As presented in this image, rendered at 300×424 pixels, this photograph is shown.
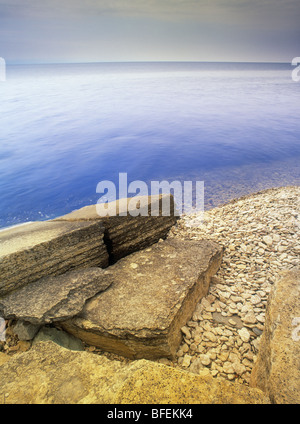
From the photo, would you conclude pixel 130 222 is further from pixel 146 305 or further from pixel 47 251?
pixel 146 305

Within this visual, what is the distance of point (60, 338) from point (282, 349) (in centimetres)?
237

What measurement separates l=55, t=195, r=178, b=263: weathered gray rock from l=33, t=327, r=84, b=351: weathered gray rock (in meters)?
1.52

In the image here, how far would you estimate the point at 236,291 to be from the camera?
376cm

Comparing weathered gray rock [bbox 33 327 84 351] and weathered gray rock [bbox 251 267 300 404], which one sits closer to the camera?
weathered gray rock [bbox 251 267 300 404]

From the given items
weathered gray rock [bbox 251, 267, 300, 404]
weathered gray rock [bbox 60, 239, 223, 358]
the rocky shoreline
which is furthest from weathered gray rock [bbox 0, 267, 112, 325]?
weathered gray rock [bbox 251, 267, 300, 404]

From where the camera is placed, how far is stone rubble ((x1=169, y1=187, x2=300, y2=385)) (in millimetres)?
2867

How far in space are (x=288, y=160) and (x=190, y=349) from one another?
13.7 metres

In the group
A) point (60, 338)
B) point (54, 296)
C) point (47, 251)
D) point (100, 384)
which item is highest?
point (47, 251)

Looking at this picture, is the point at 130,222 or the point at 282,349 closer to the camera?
the point at 282,349

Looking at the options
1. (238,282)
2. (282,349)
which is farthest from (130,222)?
(282,349)

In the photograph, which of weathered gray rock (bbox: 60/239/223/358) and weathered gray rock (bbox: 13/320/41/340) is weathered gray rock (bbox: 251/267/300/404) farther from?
weathered gray rock (bbox: 13/320/41/340)

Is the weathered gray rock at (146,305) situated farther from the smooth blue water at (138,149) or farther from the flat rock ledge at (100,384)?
the smooth blue water at (138,149)
